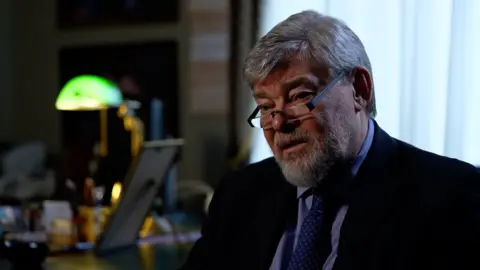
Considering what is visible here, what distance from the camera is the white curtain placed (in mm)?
2211

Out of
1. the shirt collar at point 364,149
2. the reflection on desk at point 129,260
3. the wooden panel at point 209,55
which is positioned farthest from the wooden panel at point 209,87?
the shirt collar at point 364,149

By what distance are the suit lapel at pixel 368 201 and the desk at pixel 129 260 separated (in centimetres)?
71

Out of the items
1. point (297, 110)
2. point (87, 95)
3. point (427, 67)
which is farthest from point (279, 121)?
point (87, 95)

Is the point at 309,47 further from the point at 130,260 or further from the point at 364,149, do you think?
the point at 130,260

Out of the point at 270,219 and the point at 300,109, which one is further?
the point at 270,219

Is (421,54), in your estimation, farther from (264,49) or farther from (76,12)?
(76,12)

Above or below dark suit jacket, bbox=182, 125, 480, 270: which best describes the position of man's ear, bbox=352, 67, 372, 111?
above

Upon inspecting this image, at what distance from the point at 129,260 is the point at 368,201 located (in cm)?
88

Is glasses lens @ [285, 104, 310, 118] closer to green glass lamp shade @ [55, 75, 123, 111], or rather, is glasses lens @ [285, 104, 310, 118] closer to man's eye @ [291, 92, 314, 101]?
man's eye @ [291, 92, 314, 101]

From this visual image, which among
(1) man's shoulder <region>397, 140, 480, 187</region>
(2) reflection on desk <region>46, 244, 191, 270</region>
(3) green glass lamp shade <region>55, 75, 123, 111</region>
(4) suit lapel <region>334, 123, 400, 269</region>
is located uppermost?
(3) green glass lamp shade <region>55, 75, 123, 111</region>

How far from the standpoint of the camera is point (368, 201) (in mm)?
1409

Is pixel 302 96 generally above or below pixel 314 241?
above

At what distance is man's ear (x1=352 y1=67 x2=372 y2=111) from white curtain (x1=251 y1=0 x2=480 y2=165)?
869 millimetres

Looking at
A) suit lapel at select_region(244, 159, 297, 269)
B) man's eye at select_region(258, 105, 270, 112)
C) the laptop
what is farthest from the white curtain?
man's eye at select_region(258, 105, 270, 112)
